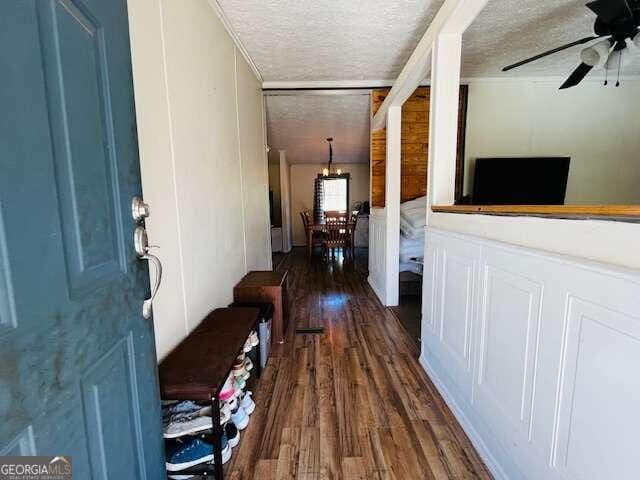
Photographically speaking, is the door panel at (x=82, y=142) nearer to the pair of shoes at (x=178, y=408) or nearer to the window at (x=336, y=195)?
the pair of shoes at (x=178, y=408)

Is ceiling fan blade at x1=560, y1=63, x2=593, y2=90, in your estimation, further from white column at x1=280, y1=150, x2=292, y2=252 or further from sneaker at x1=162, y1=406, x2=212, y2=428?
white column at x1=280, y1=150, x2=292, y2=252

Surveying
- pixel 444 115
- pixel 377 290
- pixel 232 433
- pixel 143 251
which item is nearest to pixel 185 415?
pixel 232 433

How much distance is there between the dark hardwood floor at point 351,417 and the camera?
1304mm

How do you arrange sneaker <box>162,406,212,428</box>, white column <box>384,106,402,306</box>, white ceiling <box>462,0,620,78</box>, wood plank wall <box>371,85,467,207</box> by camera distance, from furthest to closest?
wood plank wall <box>371,85,467,207</box> → white column <box>384,106,402,306</box> → white ceiling <box>462,0,620,78</box> → sneaker <box>162,406,212,428</box>

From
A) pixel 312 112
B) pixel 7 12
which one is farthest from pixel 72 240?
pixel 312 112

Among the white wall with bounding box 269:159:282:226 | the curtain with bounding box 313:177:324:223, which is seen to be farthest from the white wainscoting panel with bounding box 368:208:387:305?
the white wall with bounding box 269:159:282:226

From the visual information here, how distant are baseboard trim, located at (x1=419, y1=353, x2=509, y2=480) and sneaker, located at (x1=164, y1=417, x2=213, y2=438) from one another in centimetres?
123

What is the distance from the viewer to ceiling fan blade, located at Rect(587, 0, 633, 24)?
63.7 inches

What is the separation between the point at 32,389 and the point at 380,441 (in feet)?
4.75

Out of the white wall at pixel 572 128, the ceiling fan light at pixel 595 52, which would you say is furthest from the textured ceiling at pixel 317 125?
the ceiling fan light at pixel 595 52

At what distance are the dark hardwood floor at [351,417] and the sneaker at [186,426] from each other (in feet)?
0.91

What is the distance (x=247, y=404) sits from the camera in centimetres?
165

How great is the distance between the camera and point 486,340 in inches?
52.1

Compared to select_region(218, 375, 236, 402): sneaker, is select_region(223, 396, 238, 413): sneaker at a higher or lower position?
lower
